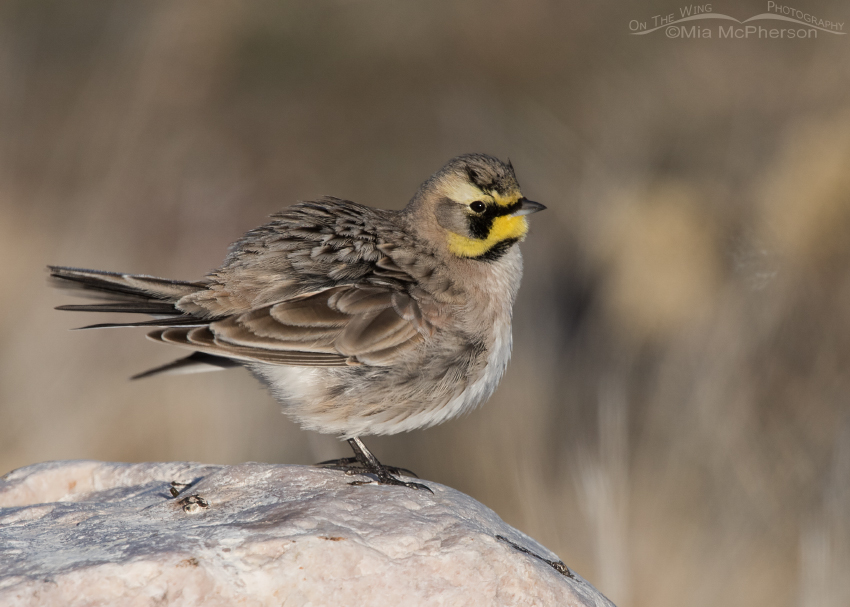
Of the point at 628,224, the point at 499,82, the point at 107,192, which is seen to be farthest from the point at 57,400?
the point at 499,82

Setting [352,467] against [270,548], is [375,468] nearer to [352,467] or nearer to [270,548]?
[352,467]

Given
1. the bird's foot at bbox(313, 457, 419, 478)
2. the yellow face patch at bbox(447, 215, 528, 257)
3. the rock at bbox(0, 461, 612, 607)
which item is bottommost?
the bird's foot at bbox(313, 457, 419, 478)

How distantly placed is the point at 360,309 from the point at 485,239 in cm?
81

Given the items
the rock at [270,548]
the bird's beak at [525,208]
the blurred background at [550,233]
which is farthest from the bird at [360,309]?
the blurred background at [550,233]

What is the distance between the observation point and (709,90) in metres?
9.62

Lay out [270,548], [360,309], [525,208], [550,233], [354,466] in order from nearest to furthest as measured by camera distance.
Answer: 1. [270,548]
2. [360,309]
3. [354,466]
4. [525,208]
5. [550,233]

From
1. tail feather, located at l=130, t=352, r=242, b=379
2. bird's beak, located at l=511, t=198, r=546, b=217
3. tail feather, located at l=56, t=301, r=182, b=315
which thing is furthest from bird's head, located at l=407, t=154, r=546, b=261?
tail feather, located at l=56, t=301, r=182, b=315

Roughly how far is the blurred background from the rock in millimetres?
2214

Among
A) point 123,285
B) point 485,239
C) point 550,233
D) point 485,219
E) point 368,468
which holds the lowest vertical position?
point 368,468

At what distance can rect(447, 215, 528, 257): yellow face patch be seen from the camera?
4281 millimetres

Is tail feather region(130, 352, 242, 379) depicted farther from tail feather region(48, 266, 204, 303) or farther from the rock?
the rock

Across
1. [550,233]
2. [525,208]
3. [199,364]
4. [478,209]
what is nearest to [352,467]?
[199,364]

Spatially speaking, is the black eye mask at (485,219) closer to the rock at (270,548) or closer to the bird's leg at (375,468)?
the bird's leg at (375,468)

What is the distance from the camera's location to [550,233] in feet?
28.5
